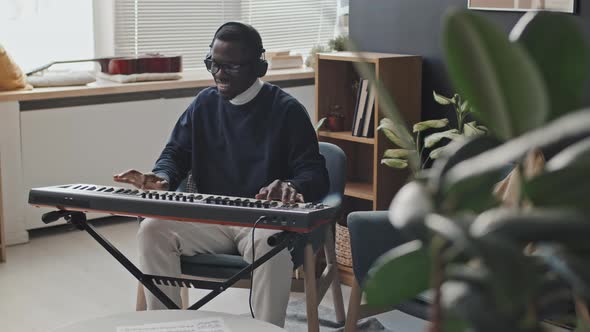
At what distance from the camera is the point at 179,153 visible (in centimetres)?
337

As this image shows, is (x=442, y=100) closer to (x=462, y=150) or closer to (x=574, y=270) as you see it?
(x=462, y=150)

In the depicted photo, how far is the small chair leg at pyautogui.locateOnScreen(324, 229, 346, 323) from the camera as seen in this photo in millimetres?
A: 3453

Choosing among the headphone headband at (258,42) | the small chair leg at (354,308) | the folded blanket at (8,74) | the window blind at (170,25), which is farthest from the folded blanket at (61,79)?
the small chair leg at (354,308)

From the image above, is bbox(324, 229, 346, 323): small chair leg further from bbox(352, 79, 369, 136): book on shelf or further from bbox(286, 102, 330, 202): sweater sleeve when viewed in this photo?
bbox(352, 79, 369, 136): book on shelf

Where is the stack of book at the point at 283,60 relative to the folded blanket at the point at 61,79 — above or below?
above

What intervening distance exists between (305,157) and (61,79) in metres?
2.33

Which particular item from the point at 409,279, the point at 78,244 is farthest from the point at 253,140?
the point at 409,279

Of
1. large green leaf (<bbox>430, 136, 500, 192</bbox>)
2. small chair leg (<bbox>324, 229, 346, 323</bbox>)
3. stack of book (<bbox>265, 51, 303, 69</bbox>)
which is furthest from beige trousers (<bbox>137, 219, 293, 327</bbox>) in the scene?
stack of book (<bbox>265, 51, 303, 69</bbox>)

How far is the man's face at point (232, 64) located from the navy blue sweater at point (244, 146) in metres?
0.08

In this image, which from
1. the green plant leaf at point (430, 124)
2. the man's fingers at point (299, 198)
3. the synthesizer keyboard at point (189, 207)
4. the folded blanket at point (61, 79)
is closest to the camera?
the synthesizer keyboard at point (189, 207)

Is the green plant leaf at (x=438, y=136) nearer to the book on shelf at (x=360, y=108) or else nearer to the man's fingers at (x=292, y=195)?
the book on shelf at (x=360, y=108)

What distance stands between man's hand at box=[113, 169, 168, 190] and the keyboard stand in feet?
0.65

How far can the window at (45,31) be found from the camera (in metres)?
5.18

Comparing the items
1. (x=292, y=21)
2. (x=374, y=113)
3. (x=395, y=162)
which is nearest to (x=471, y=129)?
(x=395, y=162)
